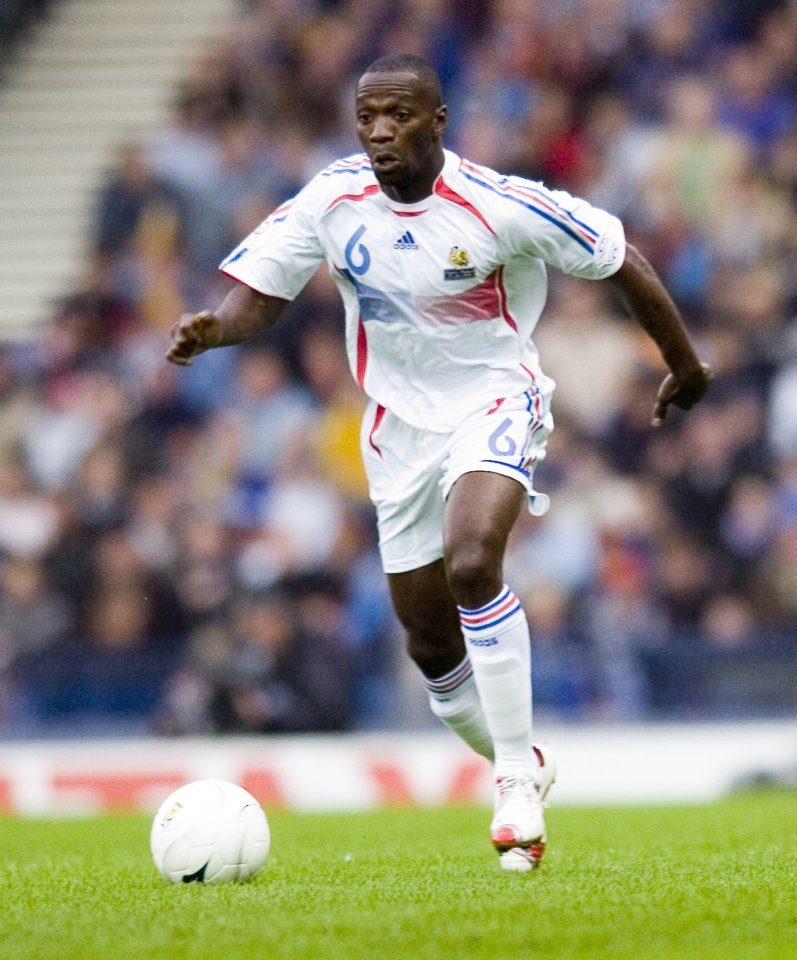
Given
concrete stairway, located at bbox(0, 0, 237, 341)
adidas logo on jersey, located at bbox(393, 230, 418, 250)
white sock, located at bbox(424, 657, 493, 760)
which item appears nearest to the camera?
adidas logo on jersey, located at bbox(393, 230, 418, 250)

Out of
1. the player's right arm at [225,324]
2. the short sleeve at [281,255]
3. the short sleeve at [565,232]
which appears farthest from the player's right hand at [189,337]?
the short sleeve at [565,232]

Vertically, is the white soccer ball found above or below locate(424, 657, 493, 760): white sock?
below

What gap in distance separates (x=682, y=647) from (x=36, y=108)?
32.5 ft

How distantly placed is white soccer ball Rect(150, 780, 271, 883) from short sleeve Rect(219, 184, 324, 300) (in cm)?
167

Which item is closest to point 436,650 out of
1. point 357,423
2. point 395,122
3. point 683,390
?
point 683,390

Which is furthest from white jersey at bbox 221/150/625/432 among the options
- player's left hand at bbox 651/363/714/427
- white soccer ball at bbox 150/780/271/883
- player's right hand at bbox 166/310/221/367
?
white soccer ball at bbox 150/780/271/883

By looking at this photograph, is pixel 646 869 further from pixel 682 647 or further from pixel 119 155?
pixel 119 155

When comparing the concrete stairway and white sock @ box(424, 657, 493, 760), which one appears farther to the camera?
the concrete stairway

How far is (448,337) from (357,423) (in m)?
7.17

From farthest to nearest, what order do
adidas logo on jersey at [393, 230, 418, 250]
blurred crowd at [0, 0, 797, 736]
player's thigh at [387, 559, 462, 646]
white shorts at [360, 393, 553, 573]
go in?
blurred crowd at [0, 0, 797, 736] → player's thigh at [387, 559, 462, 646] → adidas logo on jersey at [393, 230, 418, 250] → white shorts at [360, 393, 553, 573]

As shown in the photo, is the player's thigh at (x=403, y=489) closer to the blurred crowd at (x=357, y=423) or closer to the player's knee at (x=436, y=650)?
the player's knee at (x=436, y=650)

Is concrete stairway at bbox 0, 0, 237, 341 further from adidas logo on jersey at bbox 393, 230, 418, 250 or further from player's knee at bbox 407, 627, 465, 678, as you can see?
adidas logo on jersey at bbox 393, 230, 418, 250

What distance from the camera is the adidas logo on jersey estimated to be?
18.7ft

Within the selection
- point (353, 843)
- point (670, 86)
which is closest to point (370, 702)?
point (353, 843)
